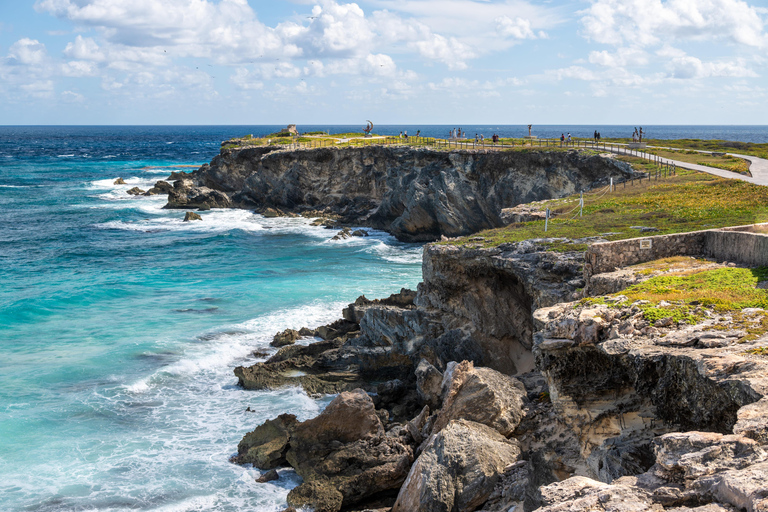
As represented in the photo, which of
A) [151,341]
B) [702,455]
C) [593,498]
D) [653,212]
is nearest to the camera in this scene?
[593,498]

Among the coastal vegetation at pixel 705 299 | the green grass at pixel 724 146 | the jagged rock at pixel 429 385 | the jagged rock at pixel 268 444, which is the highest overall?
the green grass at pixel 724 146

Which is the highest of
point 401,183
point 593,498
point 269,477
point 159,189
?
point 401,183

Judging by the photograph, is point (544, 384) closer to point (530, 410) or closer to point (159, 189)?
point (530, 410)

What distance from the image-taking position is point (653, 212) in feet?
86.2

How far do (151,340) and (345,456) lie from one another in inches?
622

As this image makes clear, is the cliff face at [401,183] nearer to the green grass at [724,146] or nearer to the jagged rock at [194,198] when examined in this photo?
the jagged rock at [194,198]

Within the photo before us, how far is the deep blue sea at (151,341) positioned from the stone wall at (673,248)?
36.3 ft

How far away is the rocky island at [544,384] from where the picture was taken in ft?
28.6

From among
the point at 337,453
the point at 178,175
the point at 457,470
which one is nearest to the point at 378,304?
the point at 337,453

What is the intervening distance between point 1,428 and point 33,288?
747 inches

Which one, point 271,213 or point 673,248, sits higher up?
point 673,248

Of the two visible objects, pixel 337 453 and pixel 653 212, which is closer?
pixel 337 453

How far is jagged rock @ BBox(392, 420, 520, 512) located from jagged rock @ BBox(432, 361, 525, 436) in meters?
0.82

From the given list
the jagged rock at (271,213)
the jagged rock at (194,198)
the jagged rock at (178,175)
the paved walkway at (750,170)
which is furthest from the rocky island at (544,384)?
the jagged rock at (178,175)
